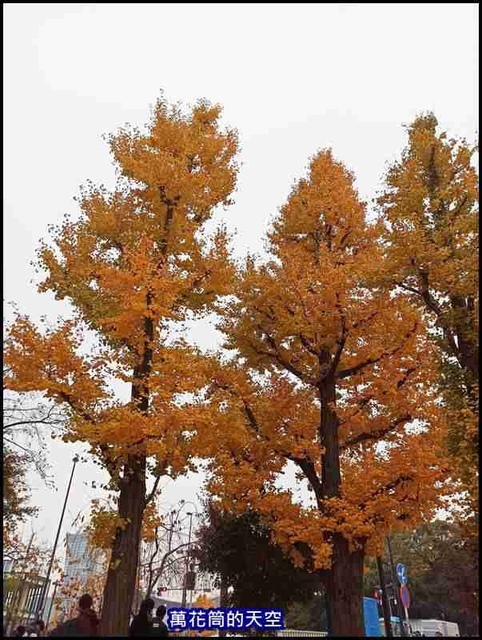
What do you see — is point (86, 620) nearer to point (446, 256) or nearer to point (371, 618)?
point (446, 256)

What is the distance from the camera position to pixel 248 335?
1048cm

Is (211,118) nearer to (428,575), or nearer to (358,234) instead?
(358,234)

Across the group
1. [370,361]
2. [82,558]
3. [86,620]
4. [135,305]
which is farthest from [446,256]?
[82,558]

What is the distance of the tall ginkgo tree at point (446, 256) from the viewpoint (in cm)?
812

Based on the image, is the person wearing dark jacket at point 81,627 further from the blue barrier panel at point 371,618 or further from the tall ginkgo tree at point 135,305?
the blue barrier panel at point 371,618

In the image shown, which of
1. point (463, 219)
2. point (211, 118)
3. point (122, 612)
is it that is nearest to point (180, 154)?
point (211, 118)

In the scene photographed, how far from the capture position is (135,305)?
7.70m

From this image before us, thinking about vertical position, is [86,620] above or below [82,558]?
below

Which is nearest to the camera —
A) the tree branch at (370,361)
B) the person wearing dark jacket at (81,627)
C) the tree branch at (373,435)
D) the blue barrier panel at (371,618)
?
the person wearing dark jacket at (81,627)

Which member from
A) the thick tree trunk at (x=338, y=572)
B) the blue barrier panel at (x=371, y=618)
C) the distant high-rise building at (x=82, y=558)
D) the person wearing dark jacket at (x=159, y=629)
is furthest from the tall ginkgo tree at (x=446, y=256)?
the blue barrier panel at (x=371, y=618)

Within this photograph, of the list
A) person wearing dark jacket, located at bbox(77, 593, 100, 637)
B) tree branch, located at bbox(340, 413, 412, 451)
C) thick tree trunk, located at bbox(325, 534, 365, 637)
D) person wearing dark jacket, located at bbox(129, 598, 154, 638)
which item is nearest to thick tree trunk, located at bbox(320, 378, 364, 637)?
thick tree trunk, located at bbox(325, 534, 365, 637)

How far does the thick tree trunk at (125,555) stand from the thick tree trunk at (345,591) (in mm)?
3153

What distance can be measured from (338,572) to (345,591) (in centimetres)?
29

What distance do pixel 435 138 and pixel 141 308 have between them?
7550 mm
